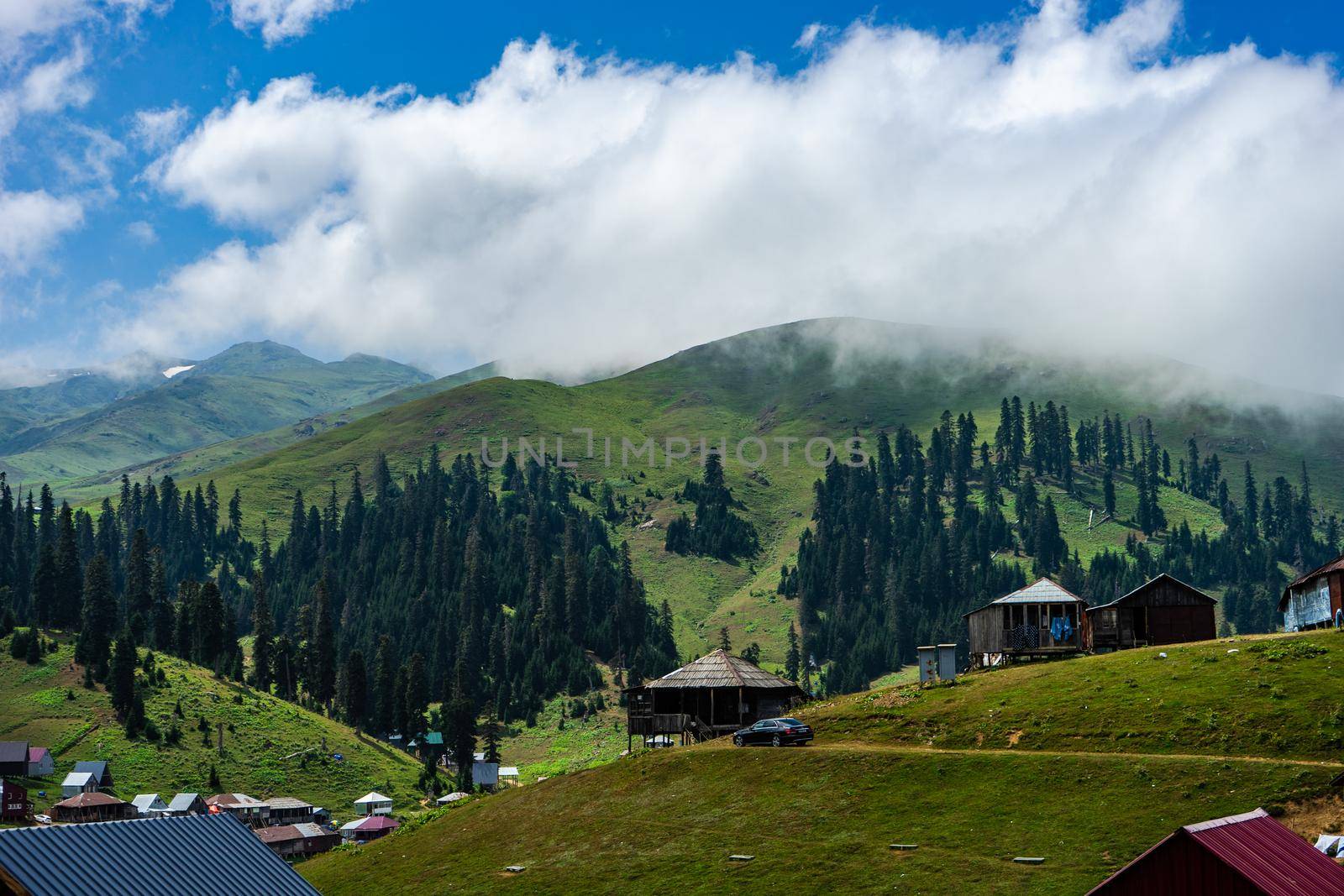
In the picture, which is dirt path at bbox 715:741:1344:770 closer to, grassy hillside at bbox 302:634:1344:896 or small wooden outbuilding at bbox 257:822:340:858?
grassy hillside at bbox 302:634:1344:896

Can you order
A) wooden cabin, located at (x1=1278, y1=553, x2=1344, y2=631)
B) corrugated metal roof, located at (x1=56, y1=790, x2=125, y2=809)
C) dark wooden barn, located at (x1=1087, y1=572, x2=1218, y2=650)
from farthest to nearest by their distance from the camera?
corrugated metal roof, located at (x1=56, y1=790, x2=125, y2=809) < dark wooden barn, located at (x1=1087, y1=572, x2=1218, y2=650) < wooden cabin, located at (x1=1278, y1=553, x2=1344, y2=631)

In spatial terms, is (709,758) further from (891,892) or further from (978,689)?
(891,892)

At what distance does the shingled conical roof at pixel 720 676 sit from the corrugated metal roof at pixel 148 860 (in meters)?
46.1

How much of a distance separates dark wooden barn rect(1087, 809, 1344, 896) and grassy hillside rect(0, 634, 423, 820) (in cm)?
12672

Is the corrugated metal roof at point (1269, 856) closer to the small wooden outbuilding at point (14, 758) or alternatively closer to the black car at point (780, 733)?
the black car at point (780, 733)

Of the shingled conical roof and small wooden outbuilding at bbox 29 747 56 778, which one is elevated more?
the shingled conical roof

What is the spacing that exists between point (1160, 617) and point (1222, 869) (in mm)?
56559

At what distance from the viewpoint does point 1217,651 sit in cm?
6856

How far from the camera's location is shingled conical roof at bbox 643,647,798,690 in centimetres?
8075

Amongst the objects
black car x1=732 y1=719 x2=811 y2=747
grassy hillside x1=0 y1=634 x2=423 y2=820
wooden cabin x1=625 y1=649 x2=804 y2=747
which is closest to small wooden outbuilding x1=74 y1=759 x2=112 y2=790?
grassy hillside x1=0 y1=634 x2=423 y2=820

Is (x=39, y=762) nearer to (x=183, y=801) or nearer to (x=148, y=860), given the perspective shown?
(x=183, y=801)

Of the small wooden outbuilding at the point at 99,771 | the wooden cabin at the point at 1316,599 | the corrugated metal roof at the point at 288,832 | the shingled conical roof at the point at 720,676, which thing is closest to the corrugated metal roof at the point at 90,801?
the small wooden outbuilding at the point at 99,771

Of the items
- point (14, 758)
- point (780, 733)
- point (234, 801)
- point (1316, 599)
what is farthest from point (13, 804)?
point (1316, 599)

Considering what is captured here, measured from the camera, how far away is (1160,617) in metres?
83.2
